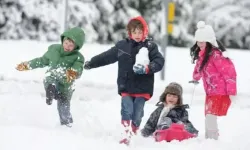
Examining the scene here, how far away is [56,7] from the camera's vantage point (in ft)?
71.8

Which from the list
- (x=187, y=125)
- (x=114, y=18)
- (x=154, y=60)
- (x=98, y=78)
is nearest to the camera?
(x=154, y=60)

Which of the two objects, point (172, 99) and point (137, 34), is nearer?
point (137, 34)

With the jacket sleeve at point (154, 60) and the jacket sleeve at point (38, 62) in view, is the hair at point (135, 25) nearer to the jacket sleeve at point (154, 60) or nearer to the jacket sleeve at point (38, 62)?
the jacket sleeve at point (154, 60)

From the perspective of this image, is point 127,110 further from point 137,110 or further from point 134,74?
point 134,74

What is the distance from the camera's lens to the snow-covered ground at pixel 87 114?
6.28m

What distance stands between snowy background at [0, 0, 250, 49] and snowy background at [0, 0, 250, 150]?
0.11 feet

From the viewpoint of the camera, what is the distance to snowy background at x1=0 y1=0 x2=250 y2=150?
6543 millimetres

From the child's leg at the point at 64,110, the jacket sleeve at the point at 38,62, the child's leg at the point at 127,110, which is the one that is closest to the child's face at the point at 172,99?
the child's leg at the point at 127,110

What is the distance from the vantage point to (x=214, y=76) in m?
7.04

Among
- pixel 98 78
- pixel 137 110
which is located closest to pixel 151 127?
pixel 137 110

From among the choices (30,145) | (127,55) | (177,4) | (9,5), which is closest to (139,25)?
(127,55)

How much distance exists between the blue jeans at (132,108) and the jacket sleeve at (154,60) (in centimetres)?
45

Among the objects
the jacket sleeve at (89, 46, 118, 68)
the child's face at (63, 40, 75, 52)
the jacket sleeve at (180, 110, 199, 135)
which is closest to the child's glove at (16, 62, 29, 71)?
the child's face at (63, 40, 75, 52)

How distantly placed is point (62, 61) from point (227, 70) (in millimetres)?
1942
